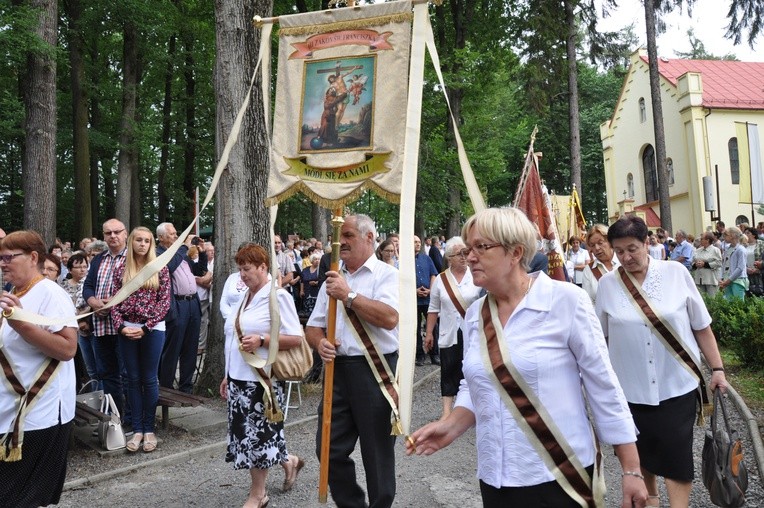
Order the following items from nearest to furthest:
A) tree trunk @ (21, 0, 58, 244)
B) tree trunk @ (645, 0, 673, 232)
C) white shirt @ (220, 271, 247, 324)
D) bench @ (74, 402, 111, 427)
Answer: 1. white shirt @ (220, 271, 247, 324)
2. bench @ (74, 402, 111, 427)
3. tree trunk @ (21, 0, 58, 244)
4. tree trunk @ (645, 0, 673, 232)

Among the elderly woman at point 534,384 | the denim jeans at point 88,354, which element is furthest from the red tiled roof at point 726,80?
→ the elderly woman at point 534,384

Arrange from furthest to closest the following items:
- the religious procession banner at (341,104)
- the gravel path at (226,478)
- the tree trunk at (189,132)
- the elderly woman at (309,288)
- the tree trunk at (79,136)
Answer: the tree trunk at (189,132)
the tree trunk at (79,136)
the elderly woman at (309,288)
the gravel path at (226,478)
the religious procession banner at (341,104)

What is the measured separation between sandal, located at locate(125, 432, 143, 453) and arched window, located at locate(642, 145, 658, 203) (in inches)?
1658

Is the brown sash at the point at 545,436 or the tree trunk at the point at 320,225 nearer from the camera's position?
the brown sash at the point at 545,436

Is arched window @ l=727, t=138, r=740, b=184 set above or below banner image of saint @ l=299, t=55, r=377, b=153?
above

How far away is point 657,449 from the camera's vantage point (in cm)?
398

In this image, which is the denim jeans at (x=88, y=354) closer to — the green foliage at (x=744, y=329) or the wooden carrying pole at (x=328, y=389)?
the wooden carrying pole at (x=328, y=389)

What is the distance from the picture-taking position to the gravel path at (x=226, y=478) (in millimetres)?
5273

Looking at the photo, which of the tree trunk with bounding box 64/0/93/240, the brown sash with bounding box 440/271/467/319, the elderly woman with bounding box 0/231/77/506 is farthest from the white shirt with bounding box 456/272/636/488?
the tree trunk with bounding box 64/0/93/240

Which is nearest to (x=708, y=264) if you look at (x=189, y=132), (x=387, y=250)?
(x=387, y=250)

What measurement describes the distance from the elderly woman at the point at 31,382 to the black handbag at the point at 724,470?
374 centimetres

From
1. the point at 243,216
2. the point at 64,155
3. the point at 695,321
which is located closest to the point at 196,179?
the point at 64,155

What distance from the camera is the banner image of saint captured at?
4.31 m

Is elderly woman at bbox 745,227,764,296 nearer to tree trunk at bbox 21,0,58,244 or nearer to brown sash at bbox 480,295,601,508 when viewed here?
brown sash at bbox 480,295,601,508
